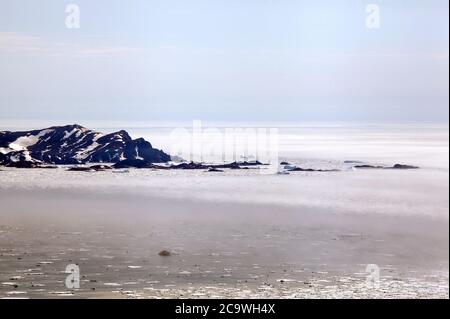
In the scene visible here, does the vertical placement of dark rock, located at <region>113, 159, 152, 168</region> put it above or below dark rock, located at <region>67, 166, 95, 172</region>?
above

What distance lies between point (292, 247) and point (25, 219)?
2.72 metres

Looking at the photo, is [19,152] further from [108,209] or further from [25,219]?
[108,209]

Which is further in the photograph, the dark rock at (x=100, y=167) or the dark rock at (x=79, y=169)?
the dark rock at (x=100, y=167)

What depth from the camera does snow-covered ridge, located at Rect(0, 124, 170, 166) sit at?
6211 mm

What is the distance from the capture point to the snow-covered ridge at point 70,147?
245 inches

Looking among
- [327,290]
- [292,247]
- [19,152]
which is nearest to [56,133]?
[19,152]

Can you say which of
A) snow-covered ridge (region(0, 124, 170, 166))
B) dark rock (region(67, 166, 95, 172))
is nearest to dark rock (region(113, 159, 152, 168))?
snow-covered ridge (region(0, 124, 170, 166))

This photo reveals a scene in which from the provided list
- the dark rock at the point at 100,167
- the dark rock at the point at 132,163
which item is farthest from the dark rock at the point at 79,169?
the dark rock at the point at 132,163

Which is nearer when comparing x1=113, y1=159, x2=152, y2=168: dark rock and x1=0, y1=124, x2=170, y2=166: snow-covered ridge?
x1=0, y1=124, x2=170, y2=166: snow-covered ridge

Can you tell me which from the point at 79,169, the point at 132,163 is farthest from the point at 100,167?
the point at 132,163

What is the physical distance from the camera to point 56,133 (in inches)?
251

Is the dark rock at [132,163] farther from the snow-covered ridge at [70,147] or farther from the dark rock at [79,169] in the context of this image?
the dark rock at [79,169]

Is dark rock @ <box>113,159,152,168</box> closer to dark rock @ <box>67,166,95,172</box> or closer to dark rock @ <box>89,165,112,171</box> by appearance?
dark rock @ <box>89,165,112,171</box>

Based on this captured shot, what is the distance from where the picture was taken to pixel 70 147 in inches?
249
